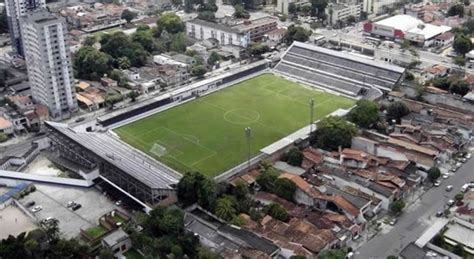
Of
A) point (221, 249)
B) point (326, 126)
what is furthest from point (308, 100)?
point (221, 249)

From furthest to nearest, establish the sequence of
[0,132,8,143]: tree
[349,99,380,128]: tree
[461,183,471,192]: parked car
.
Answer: [0,132,8,143]: tree, [349,99,380,128]: tree, [461,183,471,192]: parked car

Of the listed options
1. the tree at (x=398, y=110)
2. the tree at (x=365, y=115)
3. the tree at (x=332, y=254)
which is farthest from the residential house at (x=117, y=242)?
the tree at (x=398, y=110)

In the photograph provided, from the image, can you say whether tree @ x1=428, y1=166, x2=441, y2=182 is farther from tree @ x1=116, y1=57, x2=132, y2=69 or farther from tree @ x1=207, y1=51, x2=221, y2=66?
tree @ x1=116, y1=57, x2=132, y2=69

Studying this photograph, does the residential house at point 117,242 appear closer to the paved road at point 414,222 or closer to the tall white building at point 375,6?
the paved road at point 414,222

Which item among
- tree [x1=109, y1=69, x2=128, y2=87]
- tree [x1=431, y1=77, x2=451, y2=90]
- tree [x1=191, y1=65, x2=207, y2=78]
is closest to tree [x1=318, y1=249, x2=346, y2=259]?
tree [x1=431, y1=77, x2=451, y2=90]

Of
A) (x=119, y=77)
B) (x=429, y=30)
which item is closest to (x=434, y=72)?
(x=429, y=30)

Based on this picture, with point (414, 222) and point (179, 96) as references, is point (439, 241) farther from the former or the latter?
point (179, 96)

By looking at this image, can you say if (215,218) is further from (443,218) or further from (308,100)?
(308,100)
